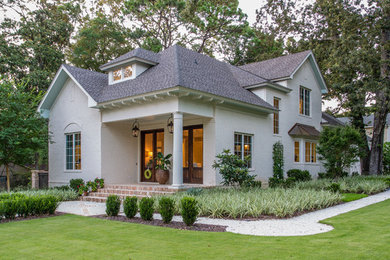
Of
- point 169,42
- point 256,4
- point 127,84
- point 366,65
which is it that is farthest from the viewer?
point 169,42

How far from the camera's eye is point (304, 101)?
2075 centimetres

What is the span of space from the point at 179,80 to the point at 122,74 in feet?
15.9

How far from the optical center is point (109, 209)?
31.0 ft

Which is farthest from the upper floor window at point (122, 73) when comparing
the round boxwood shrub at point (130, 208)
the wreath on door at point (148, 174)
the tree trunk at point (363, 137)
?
the tree trunk at point (363, 137)

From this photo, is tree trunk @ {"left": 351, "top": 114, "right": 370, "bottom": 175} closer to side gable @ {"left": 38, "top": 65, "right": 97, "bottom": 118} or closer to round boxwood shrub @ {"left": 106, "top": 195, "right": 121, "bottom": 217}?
side gable @ {"left": 38, "top": 65, "right": 97, "bottom": 118}

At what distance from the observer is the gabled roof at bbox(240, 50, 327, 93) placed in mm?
18906

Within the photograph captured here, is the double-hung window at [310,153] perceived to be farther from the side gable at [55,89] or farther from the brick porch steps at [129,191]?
the side gable at [55,89]

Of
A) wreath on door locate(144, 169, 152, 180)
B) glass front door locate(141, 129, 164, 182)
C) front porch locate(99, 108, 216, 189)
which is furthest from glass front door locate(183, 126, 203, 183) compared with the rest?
wreath on door locate(144, 169, 152, 180)

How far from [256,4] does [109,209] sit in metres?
22.7

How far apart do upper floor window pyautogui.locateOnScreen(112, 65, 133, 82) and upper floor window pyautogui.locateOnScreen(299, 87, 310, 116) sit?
10.4 metres

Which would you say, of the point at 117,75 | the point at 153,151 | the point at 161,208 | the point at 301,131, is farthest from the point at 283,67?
the point at 161,208

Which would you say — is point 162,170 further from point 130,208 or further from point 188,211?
point 188,211

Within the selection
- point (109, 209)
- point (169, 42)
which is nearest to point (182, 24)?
point (169, 42)

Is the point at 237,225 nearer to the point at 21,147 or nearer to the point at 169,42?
the point at 21,147
